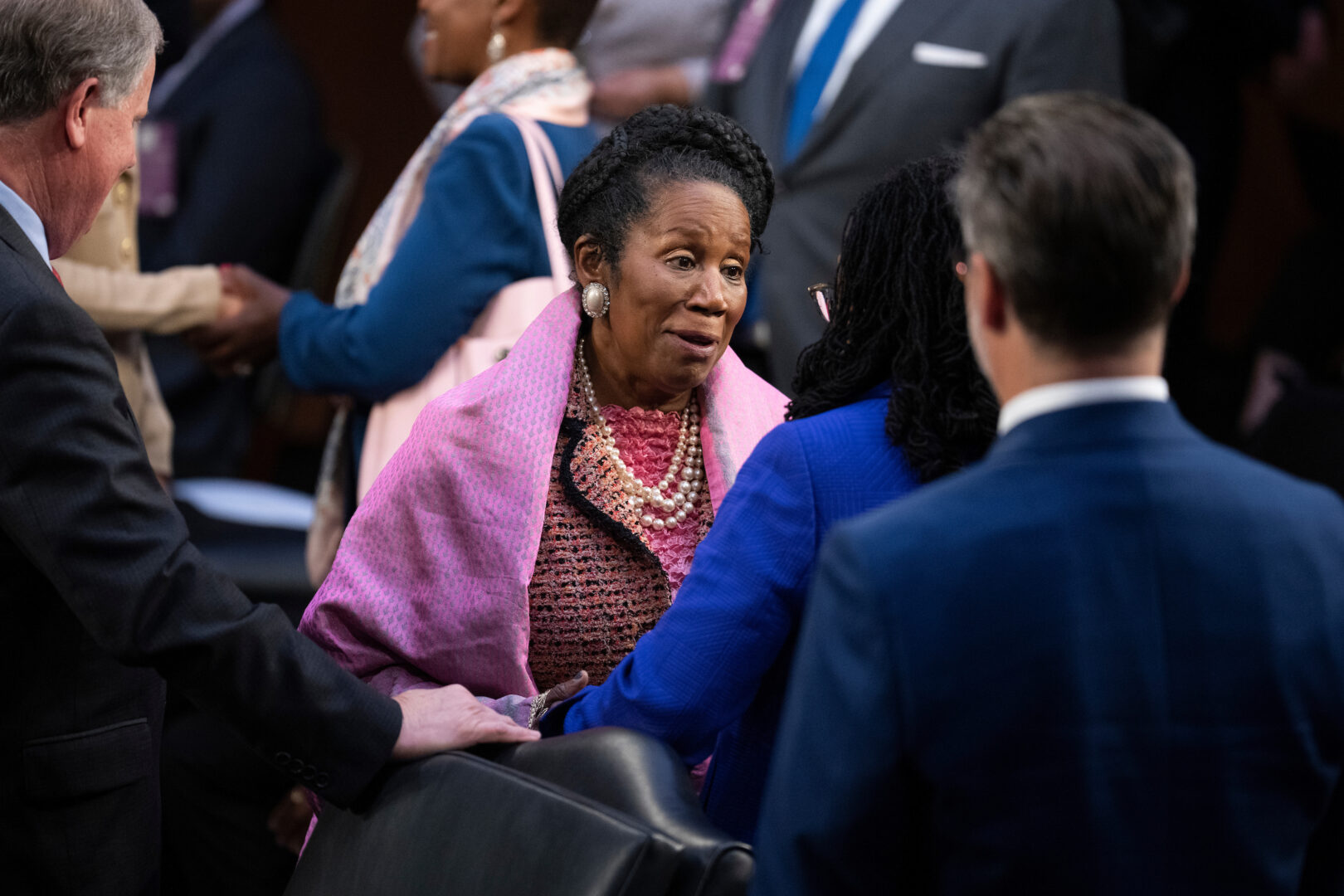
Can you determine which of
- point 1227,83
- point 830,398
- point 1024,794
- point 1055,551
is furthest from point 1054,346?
point 1227,83

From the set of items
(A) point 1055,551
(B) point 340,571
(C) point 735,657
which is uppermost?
(A) point 1055,551

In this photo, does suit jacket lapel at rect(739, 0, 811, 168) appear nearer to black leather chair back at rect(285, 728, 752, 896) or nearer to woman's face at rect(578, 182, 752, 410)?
woman's face at rect(578, 182, 752, 410)

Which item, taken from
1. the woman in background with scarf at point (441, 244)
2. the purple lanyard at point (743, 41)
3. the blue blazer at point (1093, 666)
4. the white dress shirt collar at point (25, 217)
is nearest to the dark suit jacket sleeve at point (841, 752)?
the blue blazer at point (1093, 666)

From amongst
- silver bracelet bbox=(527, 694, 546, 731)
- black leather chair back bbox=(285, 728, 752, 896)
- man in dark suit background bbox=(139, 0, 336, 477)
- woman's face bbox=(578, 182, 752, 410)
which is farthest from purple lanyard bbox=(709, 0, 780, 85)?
black leather chair back bbox=(285, 728, 752, 896)

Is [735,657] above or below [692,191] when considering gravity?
below

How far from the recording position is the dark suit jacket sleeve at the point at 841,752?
1164mm

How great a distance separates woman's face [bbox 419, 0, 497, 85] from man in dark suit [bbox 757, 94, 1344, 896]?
6.44ft

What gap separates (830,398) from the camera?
1.72 m

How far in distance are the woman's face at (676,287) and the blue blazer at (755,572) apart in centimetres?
50

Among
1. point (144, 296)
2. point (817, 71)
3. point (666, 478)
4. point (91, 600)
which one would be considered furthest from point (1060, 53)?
point (91, 600)

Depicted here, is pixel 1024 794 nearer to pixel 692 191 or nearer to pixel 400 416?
pixel 692 191

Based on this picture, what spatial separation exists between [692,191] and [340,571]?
0.71m

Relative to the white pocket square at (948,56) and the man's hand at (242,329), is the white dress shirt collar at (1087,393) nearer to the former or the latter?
the man's hand at (242,329)

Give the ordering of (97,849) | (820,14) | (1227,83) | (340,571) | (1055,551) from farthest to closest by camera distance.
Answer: (1227,83) → (820,14) → (340,571) → (97,849) → (1055,551)
